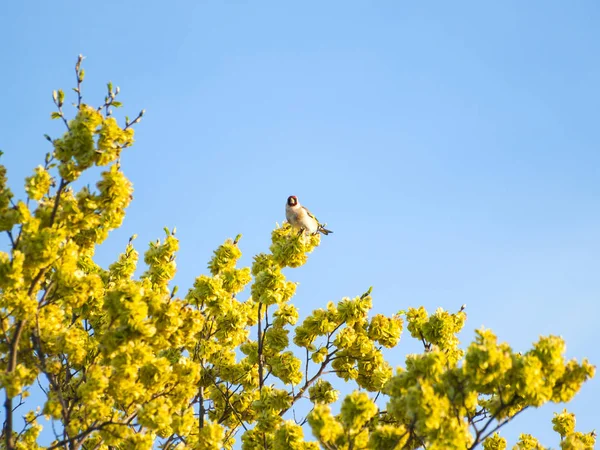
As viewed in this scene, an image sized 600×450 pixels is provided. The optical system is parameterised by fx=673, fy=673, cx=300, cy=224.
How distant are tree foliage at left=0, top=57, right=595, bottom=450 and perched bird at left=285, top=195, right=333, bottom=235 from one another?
4.18ft

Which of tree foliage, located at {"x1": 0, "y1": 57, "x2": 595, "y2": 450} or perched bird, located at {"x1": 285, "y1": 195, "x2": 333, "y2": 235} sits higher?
perched bird, located at {"x1": 285, "y1": 195, "x2": 333, "y2": 235}

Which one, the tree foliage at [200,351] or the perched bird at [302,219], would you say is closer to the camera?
the tree foliage at [200,351]

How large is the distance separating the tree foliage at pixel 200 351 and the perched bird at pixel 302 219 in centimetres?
128

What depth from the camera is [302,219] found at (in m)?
13.1

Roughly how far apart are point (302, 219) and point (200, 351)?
133 inches

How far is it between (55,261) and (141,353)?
1.57 m

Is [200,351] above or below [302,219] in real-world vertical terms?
below

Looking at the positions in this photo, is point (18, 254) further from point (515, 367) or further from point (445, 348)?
point (445, 348)

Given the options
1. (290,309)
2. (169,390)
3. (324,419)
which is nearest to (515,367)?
(324,419)

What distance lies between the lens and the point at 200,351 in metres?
11.2

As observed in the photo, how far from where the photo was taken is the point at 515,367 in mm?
6773

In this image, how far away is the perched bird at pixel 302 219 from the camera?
1292 centimetres

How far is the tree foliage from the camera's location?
6777mm

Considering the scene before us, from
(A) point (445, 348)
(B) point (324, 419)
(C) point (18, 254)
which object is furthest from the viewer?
(A) point (445, 348)
